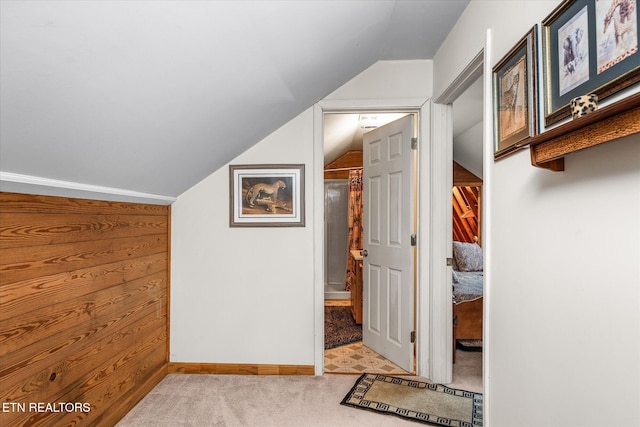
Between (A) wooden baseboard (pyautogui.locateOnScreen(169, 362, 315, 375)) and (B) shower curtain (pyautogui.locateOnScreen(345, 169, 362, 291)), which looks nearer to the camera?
(A) wooden baseboard (pyautogui.locateOnScreen(169, 362, 315, 375))

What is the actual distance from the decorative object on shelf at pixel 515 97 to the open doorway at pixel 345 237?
6.21 ft

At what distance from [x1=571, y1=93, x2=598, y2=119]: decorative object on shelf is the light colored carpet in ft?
6.17

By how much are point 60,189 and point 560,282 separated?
1.95 m

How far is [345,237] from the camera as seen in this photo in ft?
17.6

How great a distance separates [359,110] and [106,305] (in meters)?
2.08

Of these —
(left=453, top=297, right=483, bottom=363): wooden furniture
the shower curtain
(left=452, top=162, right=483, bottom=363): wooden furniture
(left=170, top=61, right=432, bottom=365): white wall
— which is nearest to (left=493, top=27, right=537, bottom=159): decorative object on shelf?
(left=170, top=61, right=432, bottom=365): white wall

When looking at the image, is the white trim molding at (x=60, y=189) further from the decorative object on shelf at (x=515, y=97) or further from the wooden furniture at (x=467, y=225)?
the wooden furniture at (x=467, y=225)

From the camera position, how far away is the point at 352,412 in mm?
2242

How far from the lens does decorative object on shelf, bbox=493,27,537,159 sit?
1326 mm

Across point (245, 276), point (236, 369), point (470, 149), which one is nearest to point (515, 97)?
point (245, 276)

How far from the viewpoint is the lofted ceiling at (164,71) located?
1.00 m

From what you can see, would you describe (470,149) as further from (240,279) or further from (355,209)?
(240,279)

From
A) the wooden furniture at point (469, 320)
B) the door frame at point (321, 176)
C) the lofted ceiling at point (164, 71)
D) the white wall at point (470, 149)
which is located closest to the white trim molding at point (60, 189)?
the lofted ceiling at point (164, 71)

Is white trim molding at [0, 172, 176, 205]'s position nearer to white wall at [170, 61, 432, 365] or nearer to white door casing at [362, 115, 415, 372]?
white wall at [170, 61, 432, 365]
